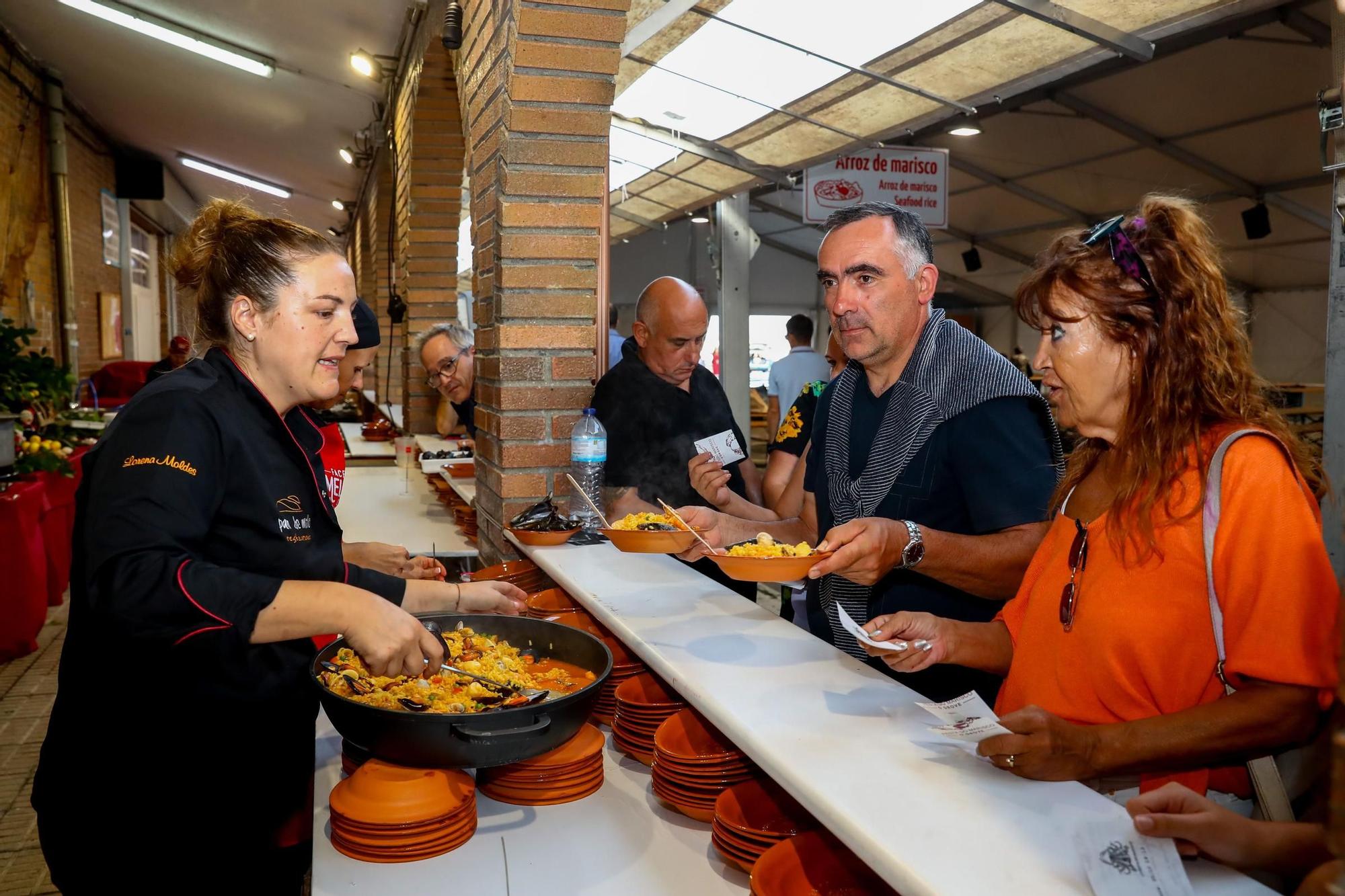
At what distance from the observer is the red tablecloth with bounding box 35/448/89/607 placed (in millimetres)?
6160

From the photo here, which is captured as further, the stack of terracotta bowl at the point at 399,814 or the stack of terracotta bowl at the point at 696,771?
the stack of terracotta bowl at the point at 696,771

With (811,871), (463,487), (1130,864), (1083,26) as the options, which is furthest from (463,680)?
(1083,26)

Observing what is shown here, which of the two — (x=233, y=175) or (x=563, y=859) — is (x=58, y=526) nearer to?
(x=563, y=859)

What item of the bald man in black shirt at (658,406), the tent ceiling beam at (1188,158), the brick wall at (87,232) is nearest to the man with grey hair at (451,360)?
the bald man in black shirt at (658,406)

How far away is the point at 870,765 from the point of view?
141 centimetres

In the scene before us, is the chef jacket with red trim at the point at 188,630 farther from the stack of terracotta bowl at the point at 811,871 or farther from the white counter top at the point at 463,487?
the white counter top at the point at 463,487

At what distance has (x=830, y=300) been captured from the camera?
94.9 inches

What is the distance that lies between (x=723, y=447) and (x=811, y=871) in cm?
242

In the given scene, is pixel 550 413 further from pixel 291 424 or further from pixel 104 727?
pixel 104 727

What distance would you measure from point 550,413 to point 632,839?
196 centimetres

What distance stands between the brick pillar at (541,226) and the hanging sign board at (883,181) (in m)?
4.40

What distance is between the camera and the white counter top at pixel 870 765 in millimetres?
1128

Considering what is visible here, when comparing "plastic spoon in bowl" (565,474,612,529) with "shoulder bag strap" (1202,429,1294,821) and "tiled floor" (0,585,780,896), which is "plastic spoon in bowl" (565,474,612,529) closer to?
"shoulder bag strap" (1202,429,1294,821)

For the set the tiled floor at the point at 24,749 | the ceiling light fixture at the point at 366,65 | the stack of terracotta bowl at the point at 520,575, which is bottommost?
the tiled floor at the point at 24,749
